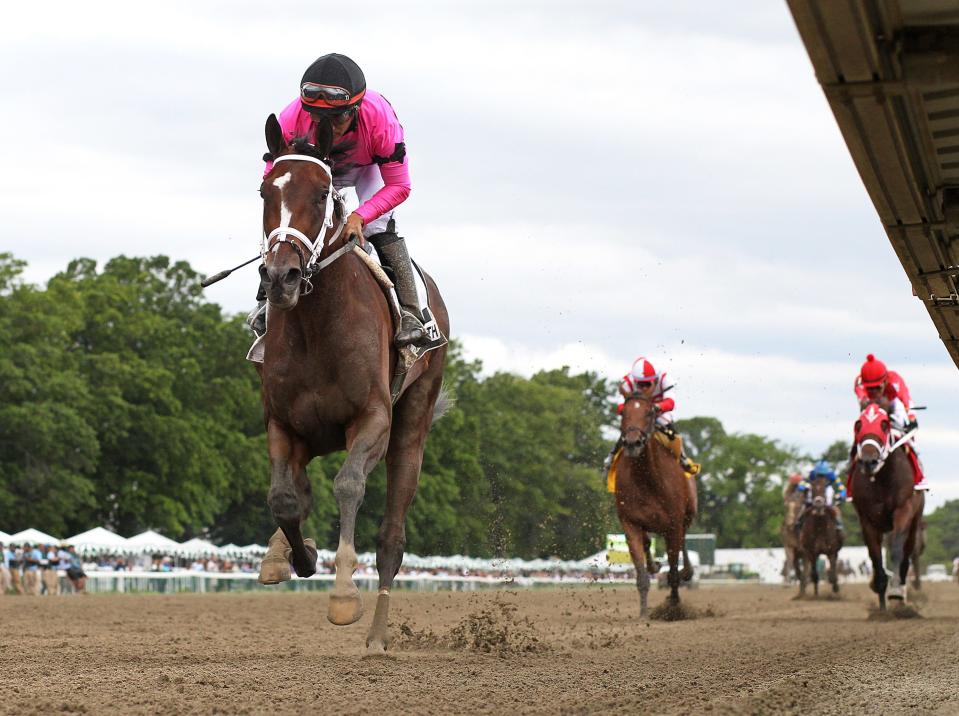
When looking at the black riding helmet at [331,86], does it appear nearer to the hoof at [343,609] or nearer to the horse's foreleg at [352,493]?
the horse's foreleg at [352,493]

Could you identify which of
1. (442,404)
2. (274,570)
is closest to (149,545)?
(442,404)

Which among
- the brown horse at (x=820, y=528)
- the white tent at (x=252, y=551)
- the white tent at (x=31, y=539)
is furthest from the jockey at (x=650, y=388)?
the white tent at (x=252, y=551)

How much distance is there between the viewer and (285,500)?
9477mm

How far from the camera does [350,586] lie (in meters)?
8.80

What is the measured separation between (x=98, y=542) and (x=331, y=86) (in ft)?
111

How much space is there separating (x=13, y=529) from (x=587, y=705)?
1937 inches

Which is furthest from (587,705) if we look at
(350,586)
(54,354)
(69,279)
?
(69,279)

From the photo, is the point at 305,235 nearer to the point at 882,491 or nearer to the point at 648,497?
the point at 648,497

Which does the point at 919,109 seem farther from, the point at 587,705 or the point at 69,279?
the point at 69,279

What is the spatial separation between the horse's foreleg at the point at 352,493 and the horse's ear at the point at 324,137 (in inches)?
68.2

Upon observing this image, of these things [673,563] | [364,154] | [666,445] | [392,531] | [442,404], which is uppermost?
[364,154]

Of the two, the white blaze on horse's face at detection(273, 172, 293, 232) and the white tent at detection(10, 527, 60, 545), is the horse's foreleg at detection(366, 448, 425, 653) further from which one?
the white tent at detection(10, 527, 60, 545)

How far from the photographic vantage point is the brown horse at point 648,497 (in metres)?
19.3

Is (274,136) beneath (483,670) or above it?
above
